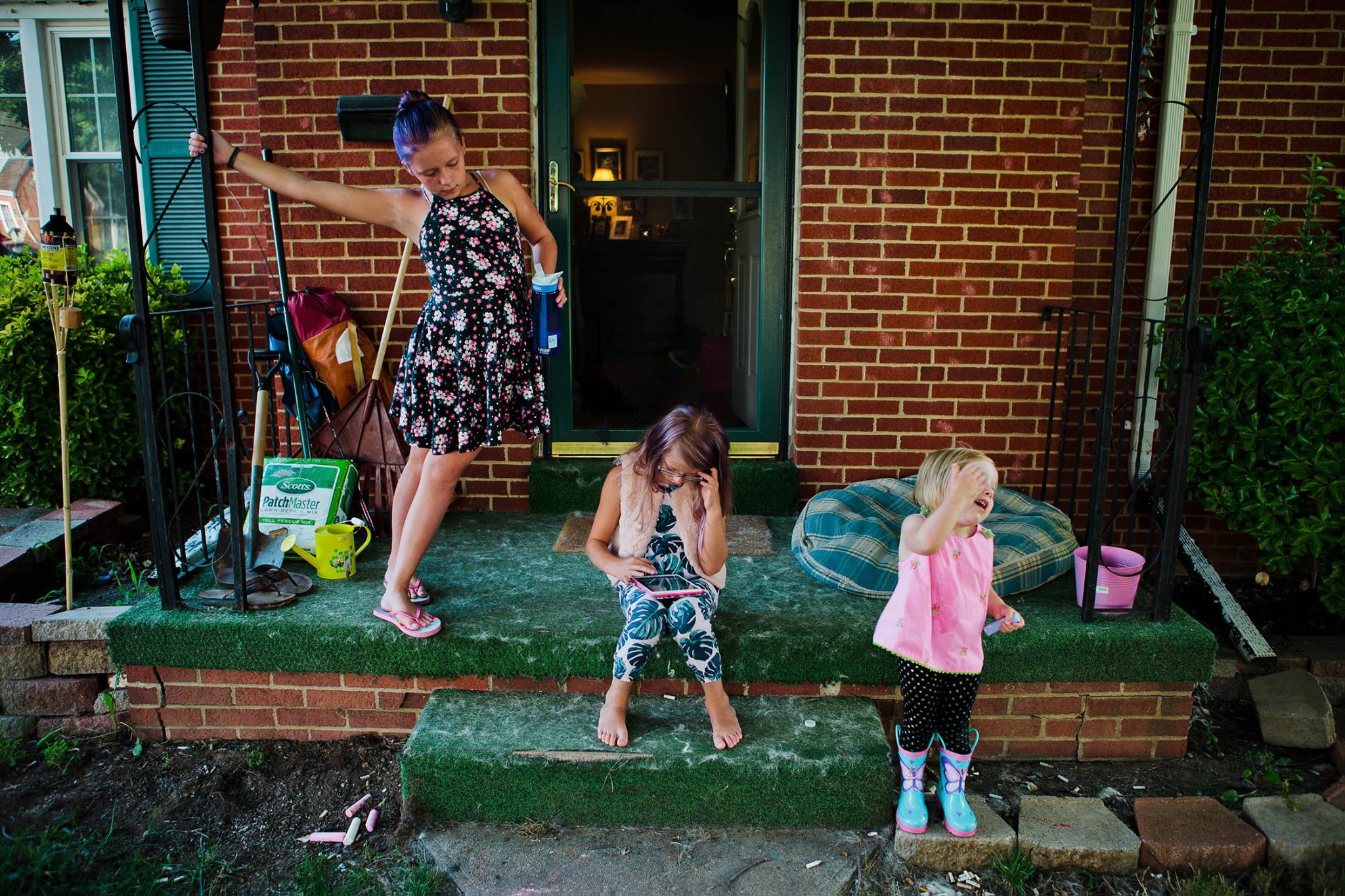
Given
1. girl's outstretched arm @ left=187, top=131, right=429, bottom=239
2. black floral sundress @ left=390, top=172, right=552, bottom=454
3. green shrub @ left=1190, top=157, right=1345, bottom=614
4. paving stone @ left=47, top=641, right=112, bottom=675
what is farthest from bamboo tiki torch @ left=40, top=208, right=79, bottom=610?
green shrub @ left=1190, top=157, right=1345, bottom=614

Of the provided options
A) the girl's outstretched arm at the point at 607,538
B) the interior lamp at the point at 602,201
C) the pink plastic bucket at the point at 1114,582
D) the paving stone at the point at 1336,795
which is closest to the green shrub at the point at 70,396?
the interior lamp at the point at 602,201

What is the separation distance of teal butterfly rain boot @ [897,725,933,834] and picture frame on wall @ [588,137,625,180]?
2.60 meters

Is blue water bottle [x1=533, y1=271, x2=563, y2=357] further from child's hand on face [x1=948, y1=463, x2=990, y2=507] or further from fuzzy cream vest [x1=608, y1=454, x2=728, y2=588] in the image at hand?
child's hand on face [x1=948, y1=463, x2=990, y2=507]

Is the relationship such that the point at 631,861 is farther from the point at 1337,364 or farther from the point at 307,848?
the point at 1337,364

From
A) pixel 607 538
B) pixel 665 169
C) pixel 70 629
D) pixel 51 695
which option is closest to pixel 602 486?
pixel 607 538

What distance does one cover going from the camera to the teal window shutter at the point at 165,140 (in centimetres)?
451

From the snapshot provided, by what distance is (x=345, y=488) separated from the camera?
3.43 meters

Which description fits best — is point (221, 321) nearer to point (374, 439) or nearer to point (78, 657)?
point (374, 439)

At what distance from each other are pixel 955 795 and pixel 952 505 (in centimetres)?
78

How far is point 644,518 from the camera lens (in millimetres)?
2686

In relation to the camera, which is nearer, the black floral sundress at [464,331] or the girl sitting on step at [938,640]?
the girl sitting on step at [938,640]

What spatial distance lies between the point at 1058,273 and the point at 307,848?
11.1 feet

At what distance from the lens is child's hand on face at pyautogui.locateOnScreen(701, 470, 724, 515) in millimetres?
2533

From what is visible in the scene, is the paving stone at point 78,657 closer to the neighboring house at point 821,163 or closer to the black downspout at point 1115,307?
the neighboring house at point 821,163
